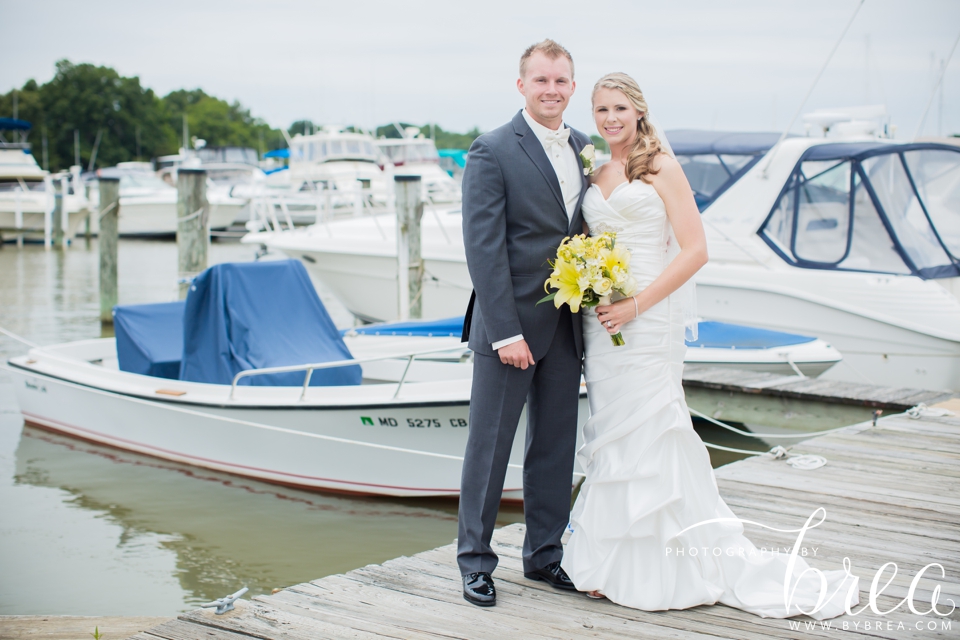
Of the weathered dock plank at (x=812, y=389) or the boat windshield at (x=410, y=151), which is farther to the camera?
the boat windshield at (x=410, y=151)

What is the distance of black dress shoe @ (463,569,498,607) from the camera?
294 cm

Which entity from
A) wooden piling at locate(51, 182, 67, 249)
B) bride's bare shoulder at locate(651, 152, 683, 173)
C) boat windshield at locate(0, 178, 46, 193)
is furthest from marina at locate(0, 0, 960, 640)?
boat windshield at locate(0, 178, 46, 193)

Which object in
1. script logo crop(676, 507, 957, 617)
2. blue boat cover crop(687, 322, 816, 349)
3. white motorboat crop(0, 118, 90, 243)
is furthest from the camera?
white motorboat crop(0, 118, 90, 243)

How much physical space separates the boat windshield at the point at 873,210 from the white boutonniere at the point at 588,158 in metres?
6.47

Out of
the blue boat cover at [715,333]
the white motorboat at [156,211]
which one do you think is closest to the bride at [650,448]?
the blue boat cover at [715,333]

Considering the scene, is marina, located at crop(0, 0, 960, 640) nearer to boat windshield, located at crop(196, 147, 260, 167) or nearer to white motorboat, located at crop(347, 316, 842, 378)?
white motorboat, located at crop(347, 316, 842, 378)

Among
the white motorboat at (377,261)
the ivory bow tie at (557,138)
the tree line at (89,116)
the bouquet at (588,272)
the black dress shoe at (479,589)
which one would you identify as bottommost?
the black dress shoe at (479,589)

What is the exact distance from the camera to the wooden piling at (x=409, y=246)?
11.0 meters

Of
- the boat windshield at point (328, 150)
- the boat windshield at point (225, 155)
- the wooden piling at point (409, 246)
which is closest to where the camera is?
the wooden piling at point (409, 246)

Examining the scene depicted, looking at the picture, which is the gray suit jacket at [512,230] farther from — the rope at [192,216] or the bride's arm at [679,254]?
the rope at [192,216]

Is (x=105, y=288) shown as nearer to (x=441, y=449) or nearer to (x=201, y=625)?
(x=441, y=449)

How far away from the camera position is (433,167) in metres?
28.4

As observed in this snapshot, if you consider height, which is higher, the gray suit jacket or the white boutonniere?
the white boutonniere

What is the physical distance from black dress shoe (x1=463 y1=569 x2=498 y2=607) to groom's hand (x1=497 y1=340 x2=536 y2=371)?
764mm
